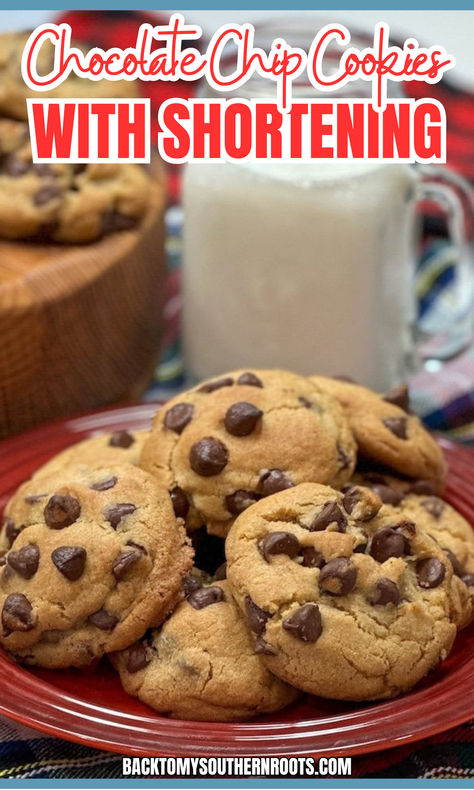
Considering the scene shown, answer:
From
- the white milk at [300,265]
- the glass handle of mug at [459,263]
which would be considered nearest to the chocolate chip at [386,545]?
the white milk at [300,265]

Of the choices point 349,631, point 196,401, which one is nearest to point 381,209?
point 196,401

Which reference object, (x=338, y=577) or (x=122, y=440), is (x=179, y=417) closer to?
(x=122, y=440)

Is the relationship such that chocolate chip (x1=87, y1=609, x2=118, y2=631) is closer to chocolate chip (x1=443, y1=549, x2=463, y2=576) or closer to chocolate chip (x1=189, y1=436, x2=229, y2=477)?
chocolate chip (x1=189, y1=436, x2=229, y2=477)

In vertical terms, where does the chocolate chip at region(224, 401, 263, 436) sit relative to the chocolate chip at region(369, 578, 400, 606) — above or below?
above

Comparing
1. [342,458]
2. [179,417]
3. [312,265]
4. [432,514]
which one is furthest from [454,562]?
[312,265]

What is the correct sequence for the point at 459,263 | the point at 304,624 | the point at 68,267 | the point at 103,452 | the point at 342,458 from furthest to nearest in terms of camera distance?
1. the point at 459,263
2. the point at 68,267
3. the point at 103,452
4. the point at 342,458
5. the point at 304,624

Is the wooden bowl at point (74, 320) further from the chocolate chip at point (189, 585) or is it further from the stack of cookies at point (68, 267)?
the chocolate chip at point (189, 585)

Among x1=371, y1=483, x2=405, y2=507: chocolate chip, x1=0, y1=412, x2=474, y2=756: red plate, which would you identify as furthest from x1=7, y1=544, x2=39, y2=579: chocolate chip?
x1=371, y1=483, x2=405, y2=507: chocolate chip
